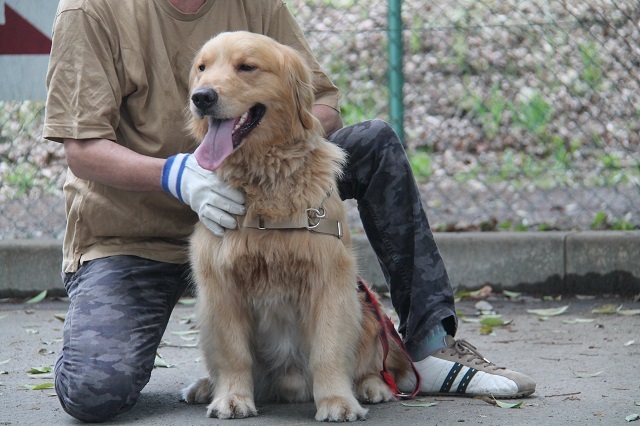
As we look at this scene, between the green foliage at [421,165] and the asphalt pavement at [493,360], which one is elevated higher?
the green foliage at [421,165]

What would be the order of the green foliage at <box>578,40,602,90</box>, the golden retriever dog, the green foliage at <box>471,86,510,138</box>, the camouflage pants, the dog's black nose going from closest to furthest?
the dog's black nose < the golden retriever dog < the camouflage pants < the green foliage at <box>578,40,602,90</box> < the green foliage at <box>471,86,510,138</box>

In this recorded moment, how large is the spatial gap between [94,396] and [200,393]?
17.3 inches

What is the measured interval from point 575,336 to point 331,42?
9.50ft

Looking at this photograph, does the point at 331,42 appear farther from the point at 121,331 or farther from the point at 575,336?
the point at 121,331

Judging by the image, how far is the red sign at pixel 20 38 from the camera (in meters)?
5.46

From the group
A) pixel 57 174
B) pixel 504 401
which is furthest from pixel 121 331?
pixel 57 174

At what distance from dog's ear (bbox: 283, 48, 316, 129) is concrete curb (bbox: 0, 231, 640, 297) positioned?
2269 millimetres

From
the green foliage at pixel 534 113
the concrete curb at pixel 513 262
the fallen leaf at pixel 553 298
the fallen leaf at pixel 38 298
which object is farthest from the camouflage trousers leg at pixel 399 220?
the green foliage at pixel 534 113

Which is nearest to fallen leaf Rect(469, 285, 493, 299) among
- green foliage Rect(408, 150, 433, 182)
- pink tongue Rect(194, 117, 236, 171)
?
green foliage Rect(408, 150, 433, 182)

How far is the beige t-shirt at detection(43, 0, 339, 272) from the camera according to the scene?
3.51m

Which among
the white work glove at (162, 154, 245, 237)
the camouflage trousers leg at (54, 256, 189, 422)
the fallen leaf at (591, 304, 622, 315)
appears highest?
the white work glove at (162, 154, 245, 237)

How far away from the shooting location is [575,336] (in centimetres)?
460

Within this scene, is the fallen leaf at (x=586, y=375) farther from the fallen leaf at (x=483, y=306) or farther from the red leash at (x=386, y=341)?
the fallen leaf at (x=483, y=306)

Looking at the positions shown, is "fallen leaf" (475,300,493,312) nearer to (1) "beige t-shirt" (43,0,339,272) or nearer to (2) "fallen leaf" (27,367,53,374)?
(1) "beige t-shirt" (43,0,339,272)
